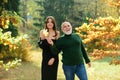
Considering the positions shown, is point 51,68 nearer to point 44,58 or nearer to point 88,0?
point 44,58

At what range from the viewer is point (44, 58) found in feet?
27.3

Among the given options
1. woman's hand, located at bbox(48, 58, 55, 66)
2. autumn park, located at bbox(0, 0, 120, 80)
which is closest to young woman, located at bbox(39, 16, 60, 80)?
woman's hand, located at bbox(48, 58, 55, 66)

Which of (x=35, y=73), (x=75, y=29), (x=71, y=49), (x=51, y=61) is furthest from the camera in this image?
(x=35, y=73)

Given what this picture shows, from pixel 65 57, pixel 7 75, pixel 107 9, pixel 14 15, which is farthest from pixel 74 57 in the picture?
pixel 107 9

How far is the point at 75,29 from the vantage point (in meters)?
14.3

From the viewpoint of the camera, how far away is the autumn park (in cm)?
698

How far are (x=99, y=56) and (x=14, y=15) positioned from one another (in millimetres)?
5923

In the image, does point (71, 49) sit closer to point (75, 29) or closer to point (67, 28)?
point (67, 28)

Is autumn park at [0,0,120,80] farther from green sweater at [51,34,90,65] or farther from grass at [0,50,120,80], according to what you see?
green sweater at [51,34,90,65]

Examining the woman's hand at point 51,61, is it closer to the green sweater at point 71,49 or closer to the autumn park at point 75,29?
the green sweater at point 71,49

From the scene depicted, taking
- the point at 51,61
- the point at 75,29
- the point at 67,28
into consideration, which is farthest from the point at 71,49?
the point at 75,29

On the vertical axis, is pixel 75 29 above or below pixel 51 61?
below

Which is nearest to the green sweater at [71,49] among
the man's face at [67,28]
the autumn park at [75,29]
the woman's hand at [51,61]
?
the man's face at [67,28]

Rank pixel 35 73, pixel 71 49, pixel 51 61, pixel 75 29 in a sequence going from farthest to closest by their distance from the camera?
pixel 35 73 < pixel 75 29 < pixel 51 61 < pixel 71 49
